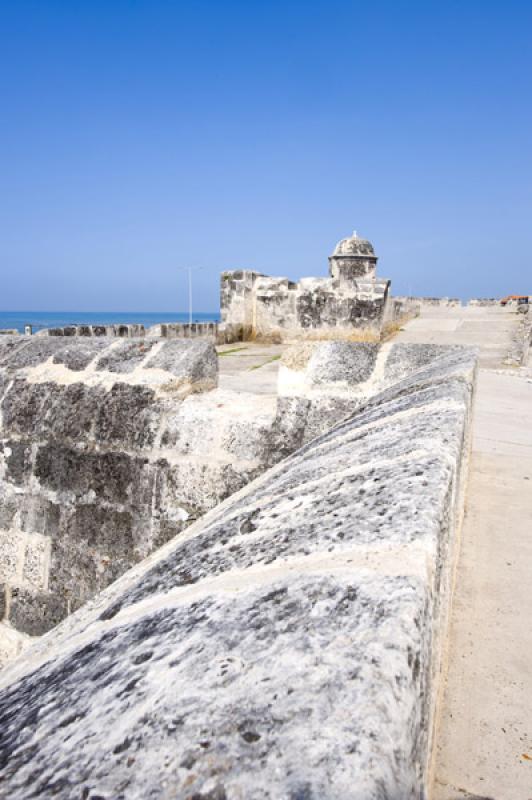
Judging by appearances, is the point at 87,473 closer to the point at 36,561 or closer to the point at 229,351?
the point at 36,561

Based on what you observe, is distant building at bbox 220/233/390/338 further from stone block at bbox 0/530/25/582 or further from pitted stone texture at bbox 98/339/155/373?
stone block at bbox 0/530/25/582

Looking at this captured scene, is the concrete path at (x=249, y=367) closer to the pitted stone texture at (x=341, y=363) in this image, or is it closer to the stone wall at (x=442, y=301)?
the pitted stone texture at (x=341, y=363)

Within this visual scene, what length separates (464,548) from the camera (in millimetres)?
1420

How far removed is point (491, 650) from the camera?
994 mm

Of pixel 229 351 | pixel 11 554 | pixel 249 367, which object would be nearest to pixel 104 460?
pixel 11 554

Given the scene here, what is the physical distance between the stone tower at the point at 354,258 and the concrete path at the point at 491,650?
9.58 metres

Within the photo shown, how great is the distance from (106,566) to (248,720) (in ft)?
6.28

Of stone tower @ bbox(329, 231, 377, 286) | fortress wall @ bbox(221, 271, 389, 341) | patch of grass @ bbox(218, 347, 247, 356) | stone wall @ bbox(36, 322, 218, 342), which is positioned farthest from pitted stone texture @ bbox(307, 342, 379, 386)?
stone tower @ bbox(329, 231, 377, 286)

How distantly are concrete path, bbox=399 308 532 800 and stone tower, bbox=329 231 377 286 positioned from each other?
958 centimetres

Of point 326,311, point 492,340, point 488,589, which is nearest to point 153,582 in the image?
point 488,589

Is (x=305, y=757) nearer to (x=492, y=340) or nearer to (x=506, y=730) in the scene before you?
(x=506, y=730)

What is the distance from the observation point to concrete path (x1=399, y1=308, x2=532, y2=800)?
0.74m

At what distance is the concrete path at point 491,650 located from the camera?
2.43 feet

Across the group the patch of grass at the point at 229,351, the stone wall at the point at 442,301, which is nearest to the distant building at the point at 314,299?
the patch of grass at the point at 229,351
